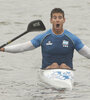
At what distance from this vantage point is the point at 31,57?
19.8m

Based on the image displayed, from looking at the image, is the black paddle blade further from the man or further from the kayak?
the kayak

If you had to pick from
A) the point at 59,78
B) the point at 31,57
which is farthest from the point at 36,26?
the point at 31,57

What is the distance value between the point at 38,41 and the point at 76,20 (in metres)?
10.5

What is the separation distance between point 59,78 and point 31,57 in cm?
549

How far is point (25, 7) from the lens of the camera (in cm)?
2755

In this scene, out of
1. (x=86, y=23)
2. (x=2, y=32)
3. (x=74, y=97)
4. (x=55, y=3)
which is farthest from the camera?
(x=55, y=3)

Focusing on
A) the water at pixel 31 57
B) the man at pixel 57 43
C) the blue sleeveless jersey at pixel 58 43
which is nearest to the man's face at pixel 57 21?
the man at pixel 57 43

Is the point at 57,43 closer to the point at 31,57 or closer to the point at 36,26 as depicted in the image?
the point at 36,26

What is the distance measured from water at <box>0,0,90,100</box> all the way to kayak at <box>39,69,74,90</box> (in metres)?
0.19

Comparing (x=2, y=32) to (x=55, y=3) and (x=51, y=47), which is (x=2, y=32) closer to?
(x=55, y=3)

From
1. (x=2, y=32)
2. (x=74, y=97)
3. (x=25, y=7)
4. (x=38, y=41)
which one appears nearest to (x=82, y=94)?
(x=74, y=97)

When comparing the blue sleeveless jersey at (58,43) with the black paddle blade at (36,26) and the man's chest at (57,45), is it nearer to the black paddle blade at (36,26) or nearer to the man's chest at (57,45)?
the man's chest at (57,45)

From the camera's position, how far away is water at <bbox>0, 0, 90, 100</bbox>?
14.8m

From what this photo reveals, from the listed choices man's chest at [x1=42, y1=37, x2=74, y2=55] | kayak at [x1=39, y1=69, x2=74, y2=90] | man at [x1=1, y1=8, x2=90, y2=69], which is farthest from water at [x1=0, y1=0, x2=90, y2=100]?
man's chest at [x1=42, y1=37, x2=74, y2=55]
